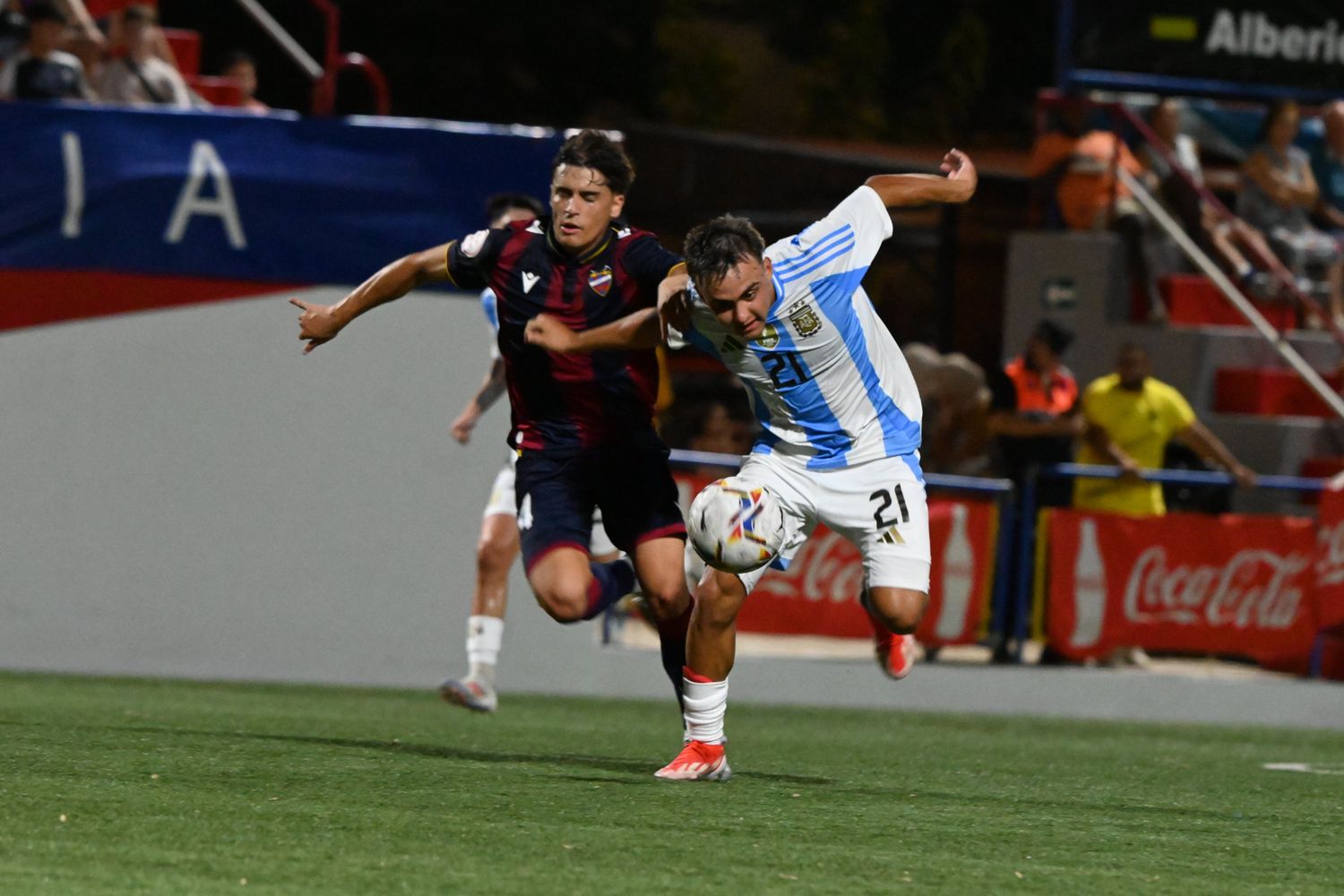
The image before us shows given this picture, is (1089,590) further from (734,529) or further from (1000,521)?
(734,529)

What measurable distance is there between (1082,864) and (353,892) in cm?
195

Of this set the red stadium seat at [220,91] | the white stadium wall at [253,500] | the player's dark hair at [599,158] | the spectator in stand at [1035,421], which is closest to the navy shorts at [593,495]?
the player's dark hair at [599,158]

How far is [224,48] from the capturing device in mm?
26094

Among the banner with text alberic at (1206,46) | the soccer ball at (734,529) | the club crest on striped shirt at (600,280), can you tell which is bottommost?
the soccer ball at (734,529)

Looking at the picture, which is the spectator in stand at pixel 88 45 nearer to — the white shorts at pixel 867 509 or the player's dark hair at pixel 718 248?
the white shorts at pixel 867 509

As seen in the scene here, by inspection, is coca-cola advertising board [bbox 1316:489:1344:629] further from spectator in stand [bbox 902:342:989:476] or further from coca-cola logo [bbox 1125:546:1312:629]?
spectator in stand [bbox 902:342:989:476]

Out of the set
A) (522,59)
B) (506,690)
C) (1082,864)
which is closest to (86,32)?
(506,690)

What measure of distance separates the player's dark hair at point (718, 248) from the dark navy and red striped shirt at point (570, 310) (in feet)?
2.18

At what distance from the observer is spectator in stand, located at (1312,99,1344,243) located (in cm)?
1708

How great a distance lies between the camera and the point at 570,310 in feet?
24.6

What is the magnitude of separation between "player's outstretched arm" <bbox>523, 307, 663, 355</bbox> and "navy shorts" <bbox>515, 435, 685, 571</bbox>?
0.67m

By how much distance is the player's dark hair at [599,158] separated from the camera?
7398 mm

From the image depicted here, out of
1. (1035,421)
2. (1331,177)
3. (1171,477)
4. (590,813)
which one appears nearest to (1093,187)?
(1331,177)

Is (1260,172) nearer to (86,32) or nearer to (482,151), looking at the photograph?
(482,151)
